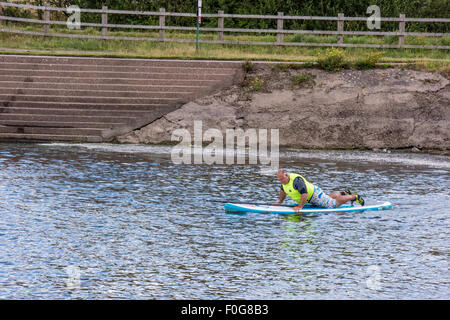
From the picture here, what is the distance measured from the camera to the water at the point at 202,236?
1140 cm

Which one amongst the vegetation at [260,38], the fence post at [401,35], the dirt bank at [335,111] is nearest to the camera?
the dirt bank at [335,111]

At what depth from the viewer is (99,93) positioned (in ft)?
94.5

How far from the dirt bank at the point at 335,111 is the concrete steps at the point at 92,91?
598 mm

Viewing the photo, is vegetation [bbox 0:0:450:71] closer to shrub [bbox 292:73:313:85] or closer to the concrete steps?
shrub [bbox 292:73:313:85]

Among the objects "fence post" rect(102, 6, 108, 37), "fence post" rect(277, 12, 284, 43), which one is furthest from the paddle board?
"fence post" rect(102, 6, 108, 37)

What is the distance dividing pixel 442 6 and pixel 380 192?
23782 mm

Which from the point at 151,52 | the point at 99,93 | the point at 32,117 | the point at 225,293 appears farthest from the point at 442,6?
the point at 225,293

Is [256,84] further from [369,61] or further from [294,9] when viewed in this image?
[294,9]

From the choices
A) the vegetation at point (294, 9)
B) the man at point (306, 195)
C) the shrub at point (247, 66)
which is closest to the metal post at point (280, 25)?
the vegetation at point (294, 9)

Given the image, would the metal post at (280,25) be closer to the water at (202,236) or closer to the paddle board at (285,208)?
the water at (202,236)

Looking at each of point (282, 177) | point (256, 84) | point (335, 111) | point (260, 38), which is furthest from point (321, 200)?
point (260, 38)

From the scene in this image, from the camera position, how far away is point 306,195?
1675 centimetres

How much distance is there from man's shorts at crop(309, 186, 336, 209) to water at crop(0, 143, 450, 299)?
369 millimetres
